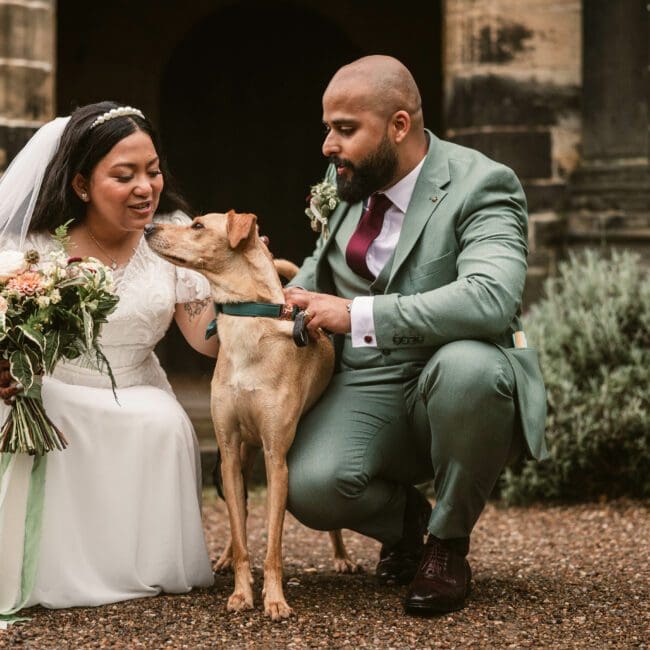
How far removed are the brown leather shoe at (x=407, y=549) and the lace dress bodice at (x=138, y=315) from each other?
1055 mm

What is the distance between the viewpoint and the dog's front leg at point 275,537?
3678 millimetres

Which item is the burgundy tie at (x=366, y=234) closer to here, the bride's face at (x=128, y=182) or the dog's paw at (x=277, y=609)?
the bride's face at (x=128, y=182)

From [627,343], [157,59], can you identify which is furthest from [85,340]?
[157,59]

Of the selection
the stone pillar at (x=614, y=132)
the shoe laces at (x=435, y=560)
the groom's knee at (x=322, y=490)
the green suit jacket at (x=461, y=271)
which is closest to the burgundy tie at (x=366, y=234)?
the green suit jacket at (x=461, y=271)

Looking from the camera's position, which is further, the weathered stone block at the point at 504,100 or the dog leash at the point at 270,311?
the weathered stone block at the point at 504,100

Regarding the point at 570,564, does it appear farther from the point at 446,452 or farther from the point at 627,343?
the point at 627,343

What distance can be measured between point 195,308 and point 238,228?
29.0 inches

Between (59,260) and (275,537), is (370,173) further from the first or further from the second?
(275,537)

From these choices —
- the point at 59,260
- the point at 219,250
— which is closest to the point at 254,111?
the point at 219,250

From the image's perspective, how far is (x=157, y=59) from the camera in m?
9.52

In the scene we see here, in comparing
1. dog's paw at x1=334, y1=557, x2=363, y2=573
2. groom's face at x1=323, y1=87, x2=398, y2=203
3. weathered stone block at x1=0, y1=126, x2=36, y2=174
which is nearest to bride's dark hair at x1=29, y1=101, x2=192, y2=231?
groom's face at x1=323, y1=87, x2=398, y2=203

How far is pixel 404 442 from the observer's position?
13.5 ft

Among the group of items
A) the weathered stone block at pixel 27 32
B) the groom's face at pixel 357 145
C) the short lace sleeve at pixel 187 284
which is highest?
the weathered stone block at pixel 27 32

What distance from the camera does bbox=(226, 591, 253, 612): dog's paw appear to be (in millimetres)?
3729
